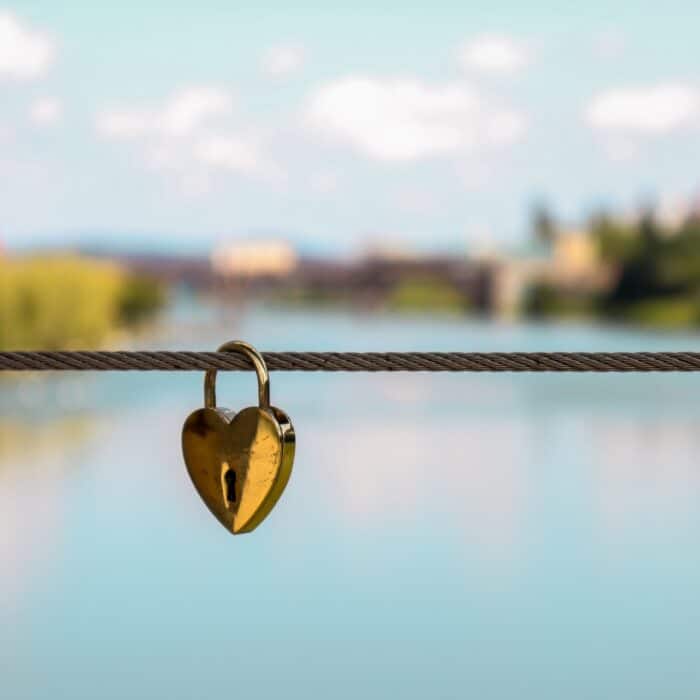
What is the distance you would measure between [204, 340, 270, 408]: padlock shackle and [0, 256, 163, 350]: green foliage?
28.7 m

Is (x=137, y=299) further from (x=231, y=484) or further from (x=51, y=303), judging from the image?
(x=231, y=484)

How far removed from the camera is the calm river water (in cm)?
1322

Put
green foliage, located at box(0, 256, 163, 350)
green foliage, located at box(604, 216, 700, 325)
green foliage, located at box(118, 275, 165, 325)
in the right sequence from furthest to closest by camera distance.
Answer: green foliage, located at box(604, 216, 700, 325)
green foliage, located at box(118, 275, 165, 325)
green foliage, located at box(0, 256, 163, 350)

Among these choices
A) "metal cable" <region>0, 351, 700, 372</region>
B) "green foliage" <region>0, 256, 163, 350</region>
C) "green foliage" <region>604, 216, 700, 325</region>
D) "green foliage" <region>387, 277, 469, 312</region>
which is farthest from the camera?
"green foliage" <region>387, 277, 469, 312</region>

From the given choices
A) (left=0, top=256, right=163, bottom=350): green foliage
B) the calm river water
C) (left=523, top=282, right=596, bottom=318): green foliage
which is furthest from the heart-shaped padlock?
(left=523, top=282, right=596, bottom=318): green foliage

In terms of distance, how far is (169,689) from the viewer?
12.5 meters

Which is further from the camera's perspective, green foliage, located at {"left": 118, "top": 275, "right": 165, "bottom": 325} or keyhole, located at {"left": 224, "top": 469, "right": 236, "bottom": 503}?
green foliage, located at {"left": 118, "top": 275, "right": 165, "bottom": 325}

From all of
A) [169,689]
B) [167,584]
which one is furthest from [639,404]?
[169,689]

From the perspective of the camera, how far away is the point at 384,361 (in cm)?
112

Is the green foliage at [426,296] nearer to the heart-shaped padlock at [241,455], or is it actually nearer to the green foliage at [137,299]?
the green foliage at [137,299]

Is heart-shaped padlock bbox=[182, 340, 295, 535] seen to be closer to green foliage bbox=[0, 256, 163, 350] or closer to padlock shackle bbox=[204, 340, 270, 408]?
padlock shackle bbox=[204, 340, 270, 408]

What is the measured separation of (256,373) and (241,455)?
7 centimetres

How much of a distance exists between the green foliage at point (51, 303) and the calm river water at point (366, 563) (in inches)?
84.6

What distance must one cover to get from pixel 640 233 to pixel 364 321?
24.6m
